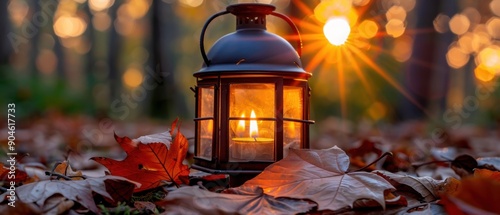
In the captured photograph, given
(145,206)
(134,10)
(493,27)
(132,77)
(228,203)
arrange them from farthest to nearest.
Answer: (132,77) → (134,10) → (493,27) → (145,206) → (228,203)

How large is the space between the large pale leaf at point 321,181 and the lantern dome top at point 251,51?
1.80 feet

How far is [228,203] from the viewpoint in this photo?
171 cm

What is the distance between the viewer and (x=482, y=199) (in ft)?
4.42

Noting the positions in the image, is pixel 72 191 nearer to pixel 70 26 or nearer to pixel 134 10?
pixel 134 10

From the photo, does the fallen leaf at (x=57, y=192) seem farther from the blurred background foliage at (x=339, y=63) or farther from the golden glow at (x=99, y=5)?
the golden glow at (x=99, y=5)

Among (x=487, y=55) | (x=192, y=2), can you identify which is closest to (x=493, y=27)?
(x=487, y=55)

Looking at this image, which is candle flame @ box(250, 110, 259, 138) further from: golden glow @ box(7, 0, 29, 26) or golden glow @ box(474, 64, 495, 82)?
golden glow @ box(7, 0, 29, 26)

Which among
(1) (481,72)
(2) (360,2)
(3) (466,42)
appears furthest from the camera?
(3) (466,42)

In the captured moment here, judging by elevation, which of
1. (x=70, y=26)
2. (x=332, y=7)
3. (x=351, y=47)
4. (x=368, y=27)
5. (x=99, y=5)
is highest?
(x=99, y=5)

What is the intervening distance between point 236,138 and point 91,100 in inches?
713

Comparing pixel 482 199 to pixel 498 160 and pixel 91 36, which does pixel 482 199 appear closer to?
pixel 498 160

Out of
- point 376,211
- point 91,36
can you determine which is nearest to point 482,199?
point 376,211

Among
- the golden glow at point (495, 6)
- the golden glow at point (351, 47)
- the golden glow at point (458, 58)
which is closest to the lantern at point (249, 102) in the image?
the golden glow at point (351, 47)

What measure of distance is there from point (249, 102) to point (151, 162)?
0.66 meters
